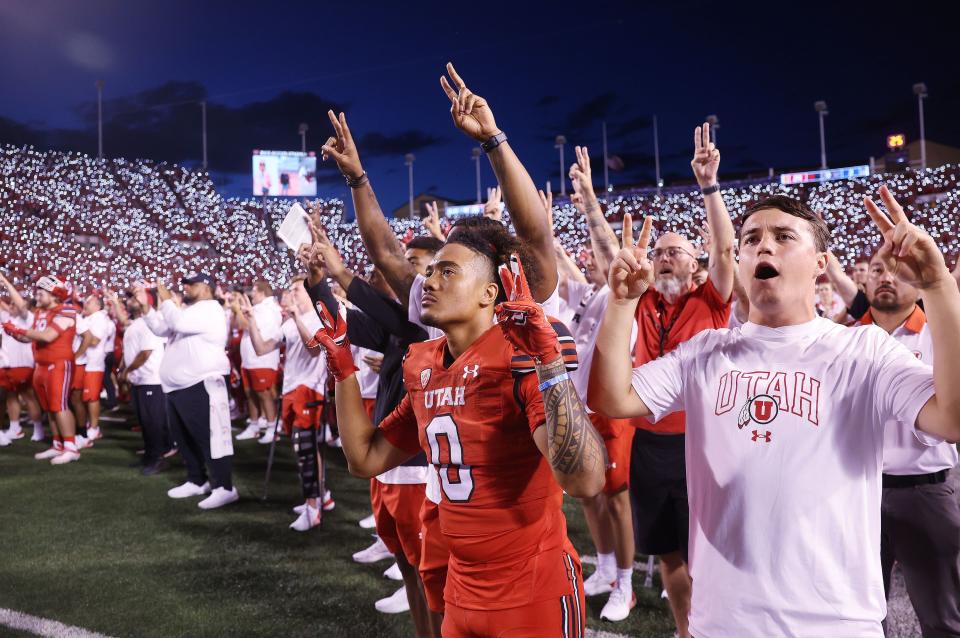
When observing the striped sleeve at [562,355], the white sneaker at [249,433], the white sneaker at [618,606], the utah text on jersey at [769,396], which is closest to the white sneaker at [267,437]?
the white sneaker at [249,433]

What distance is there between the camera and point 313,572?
4.99 meters

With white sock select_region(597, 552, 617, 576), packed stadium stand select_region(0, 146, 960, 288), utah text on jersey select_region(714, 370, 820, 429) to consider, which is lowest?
white sock select_region(597, 552, 617, 576)

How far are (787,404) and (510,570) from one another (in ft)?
2.93

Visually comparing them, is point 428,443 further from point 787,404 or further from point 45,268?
point 45,268

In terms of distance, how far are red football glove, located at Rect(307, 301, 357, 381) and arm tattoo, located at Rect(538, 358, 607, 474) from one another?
35.7 inches

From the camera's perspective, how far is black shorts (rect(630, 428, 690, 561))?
3527mm

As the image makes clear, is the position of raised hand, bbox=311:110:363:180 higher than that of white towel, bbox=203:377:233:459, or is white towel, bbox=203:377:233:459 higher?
raised hand, bbox=311:110:363:180

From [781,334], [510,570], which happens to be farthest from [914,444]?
[510,570]

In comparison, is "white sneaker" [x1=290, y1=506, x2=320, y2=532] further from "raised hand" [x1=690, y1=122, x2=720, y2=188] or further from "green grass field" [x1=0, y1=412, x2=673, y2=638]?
"raised hand" [x1=690, y1=122, x2=720, y2=188]

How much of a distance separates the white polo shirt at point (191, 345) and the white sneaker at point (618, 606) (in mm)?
4642

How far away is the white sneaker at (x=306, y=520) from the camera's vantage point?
19.7 feet

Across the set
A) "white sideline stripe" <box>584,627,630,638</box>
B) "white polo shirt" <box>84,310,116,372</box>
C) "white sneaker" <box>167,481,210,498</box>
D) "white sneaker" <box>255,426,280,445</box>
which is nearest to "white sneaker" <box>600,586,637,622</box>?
"white sideline stripe" <box>584,627,630,638</box>

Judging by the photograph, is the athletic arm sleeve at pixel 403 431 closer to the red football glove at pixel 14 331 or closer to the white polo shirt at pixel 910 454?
the white polo shirt at pixel 910 454

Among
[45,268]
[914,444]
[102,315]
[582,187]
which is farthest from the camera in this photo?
[45,268]
